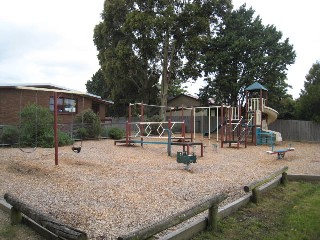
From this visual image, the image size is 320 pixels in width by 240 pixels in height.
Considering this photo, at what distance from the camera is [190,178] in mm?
9008

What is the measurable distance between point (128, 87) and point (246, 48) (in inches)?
526

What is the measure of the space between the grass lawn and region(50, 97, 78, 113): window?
21.2 metres

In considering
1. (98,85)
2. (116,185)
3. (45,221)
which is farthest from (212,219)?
(98,85)

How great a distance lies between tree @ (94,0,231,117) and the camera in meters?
29.3

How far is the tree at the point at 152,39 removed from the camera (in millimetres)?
29297

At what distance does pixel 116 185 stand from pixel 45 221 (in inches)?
142

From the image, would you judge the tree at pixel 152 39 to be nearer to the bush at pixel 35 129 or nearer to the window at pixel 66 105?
the window at pixel 66 105

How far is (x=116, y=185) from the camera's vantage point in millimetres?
7871

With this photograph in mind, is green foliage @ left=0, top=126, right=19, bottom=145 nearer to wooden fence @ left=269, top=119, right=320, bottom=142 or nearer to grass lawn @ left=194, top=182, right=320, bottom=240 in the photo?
grass lawn @ left=194, top=182, right=320, bottom=240

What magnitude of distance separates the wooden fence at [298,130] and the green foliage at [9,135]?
799 inches

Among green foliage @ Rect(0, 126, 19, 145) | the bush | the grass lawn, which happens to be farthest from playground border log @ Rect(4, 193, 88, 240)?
green foliage @ Rect(0, 126, 19, 145)

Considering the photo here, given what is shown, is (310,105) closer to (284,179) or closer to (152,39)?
(152,39)

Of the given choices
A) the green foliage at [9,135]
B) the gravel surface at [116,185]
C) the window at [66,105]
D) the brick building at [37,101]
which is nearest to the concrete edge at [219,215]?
the gravel surface at [116,185]

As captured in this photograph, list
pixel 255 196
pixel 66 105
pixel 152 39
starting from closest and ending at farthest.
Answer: pixel 255 196, pixel 66 105, pixel 152 39
